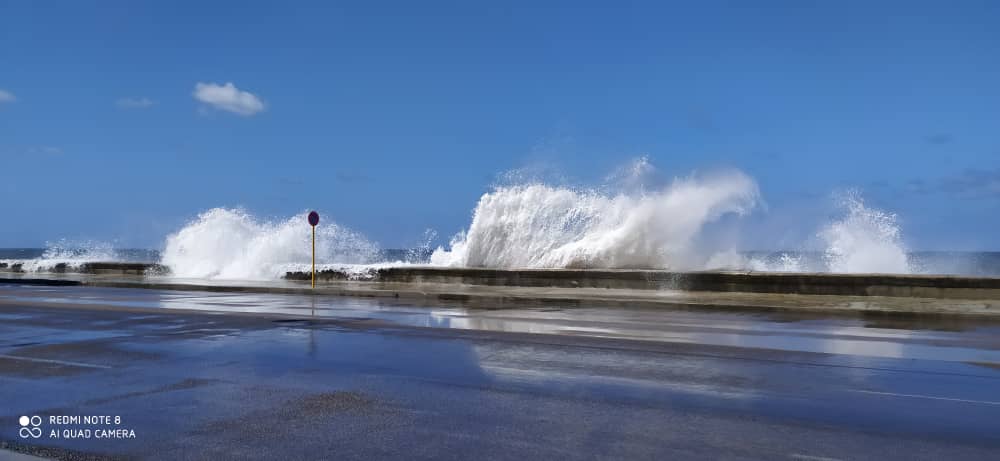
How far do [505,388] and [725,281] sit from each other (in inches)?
508

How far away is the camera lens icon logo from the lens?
5519 millimetres

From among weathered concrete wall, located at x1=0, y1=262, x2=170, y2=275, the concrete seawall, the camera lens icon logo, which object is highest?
weathered concrete wall, located at x1=0, y1=262, x2=170, y2=275

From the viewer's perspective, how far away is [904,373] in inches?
320

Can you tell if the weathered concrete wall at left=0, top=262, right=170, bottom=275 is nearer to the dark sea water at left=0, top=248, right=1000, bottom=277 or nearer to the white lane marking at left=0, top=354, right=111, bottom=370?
the dark sea water at left=0, top=248, right=1000, bottom=277

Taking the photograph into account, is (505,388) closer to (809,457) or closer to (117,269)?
(809,457)

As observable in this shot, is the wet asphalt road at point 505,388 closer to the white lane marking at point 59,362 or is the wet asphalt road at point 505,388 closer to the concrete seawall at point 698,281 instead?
the white lane marking at point 59,362

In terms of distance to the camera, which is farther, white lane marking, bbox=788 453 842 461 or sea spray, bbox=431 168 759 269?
sea spray, bbox=431 168 759 269

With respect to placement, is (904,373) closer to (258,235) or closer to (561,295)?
(561,295)

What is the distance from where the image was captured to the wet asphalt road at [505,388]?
5285mm

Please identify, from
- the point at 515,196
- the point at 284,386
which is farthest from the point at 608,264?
the point at 284,386

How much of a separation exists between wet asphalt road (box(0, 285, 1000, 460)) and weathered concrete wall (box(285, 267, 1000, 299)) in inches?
134

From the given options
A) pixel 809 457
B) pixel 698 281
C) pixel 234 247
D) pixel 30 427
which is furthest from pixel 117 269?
pixel 809 457

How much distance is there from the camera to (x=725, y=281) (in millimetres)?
18875

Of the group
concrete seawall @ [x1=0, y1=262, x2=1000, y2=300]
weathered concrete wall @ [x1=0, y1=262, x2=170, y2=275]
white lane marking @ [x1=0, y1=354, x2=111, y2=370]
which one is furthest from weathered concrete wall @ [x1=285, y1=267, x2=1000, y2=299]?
white lane marking @ [x1=0, y1=354, x2=111, y2=370]
